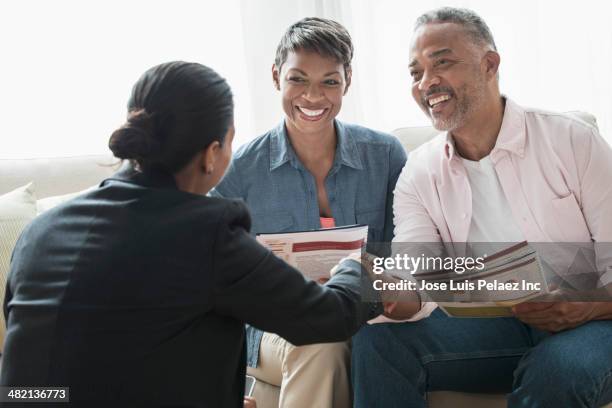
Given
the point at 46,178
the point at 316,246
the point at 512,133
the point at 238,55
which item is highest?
the point at 238,55

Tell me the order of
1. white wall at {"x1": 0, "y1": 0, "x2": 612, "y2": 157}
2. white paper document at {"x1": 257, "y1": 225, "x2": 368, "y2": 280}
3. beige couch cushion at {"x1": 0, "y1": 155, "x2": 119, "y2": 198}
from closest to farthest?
white paper document at {"x1": 257, "y1": 225, "x2": 368, "y2": 280}
beige couch cushion at {"x1": 0, "y1": 155, "x2": 119, "y2": 198}
white wall at {"x1": 0, "y1": 0, "x2": 612, "y2": 157}

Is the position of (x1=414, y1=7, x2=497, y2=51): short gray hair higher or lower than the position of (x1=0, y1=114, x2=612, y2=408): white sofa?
higher

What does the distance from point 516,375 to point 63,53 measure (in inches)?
88.0

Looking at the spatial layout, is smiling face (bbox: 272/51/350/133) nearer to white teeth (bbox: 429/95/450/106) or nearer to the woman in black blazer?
white teeth (bbox: 429/95/450/106)

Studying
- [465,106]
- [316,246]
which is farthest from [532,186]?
[316,246]

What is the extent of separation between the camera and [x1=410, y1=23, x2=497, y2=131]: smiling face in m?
→ 1.82

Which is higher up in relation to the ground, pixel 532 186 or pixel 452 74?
pixel 452 74

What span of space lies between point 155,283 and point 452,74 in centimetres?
108

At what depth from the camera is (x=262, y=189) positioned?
2035 mm

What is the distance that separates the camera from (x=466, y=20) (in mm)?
1836

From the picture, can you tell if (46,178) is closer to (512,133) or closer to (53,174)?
(53,174)

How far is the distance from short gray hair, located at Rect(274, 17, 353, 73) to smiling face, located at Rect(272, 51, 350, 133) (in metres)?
0.01

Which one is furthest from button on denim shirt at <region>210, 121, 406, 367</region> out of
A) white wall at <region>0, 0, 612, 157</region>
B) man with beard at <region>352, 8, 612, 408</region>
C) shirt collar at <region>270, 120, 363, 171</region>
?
white wall at <region>0, 0, 612, 157</region>

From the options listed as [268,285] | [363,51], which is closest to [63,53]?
[363,51]
